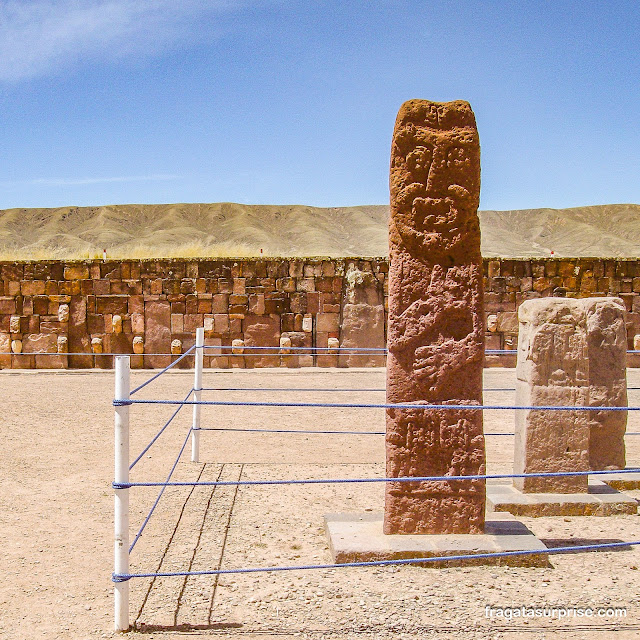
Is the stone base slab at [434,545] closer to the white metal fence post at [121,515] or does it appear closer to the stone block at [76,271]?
the white metal fence post at [121,515]

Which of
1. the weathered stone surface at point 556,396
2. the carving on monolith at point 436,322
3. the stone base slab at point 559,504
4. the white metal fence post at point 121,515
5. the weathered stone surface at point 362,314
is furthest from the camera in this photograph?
the weathered stone surface at point 362,314

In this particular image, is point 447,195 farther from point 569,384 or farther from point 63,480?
point 63,480

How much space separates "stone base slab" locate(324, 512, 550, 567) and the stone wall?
9.87m

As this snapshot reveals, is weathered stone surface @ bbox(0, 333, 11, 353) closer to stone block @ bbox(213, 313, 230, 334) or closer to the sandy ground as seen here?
stone block @ bbox(213, 313, 230, 334)

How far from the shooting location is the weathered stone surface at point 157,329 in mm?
14398

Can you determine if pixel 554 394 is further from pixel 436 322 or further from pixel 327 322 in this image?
pixel 327 322

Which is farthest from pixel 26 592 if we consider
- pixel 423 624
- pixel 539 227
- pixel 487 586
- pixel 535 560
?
pixel 539 227

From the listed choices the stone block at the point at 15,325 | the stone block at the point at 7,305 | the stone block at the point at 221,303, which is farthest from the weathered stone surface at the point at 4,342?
the stone block at the point at 221,303

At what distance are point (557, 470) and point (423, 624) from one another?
2.37 meters

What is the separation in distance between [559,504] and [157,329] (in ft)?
34.5

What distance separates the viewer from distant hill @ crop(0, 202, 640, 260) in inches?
2479

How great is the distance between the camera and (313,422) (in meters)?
8.99

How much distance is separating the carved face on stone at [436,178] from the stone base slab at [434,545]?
1.72m

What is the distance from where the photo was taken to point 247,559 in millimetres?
4406
